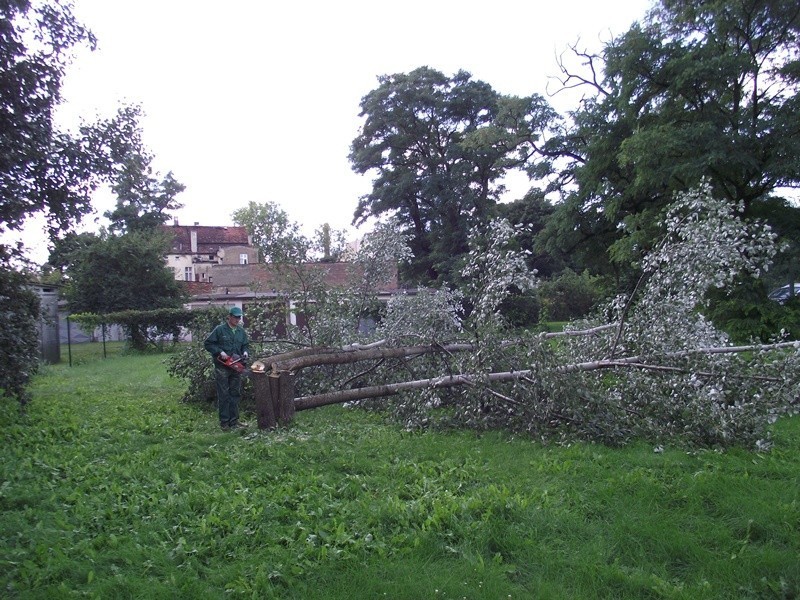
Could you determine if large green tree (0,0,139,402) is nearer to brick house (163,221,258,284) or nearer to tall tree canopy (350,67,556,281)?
tall tree canopy (350,67,556,281)

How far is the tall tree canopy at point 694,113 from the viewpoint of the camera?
12.6m

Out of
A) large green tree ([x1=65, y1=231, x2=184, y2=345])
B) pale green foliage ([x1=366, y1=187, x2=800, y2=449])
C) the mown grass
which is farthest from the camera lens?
large green tree ([x1=65, y1=231, x2=184, y2=345])

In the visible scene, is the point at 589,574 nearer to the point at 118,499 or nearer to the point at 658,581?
the point at 658,581

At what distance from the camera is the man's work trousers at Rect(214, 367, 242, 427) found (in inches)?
273

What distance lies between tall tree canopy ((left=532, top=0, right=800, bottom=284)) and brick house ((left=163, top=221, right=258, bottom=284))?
132ft

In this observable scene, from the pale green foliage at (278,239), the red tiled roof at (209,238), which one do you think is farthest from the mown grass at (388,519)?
the red tiled roof at (209,238)

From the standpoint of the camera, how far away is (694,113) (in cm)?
1372

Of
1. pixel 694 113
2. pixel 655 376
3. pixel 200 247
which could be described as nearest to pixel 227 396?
pixel 655 376

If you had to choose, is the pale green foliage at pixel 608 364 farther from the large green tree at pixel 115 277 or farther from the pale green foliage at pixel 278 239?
the large green tree at pixel 115 277

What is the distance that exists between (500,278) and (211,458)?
3.95 meters

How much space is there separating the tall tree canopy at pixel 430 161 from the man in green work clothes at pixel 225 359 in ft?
69.6

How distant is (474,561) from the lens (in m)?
3.45

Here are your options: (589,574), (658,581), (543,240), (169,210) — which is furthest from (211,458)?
(169,210)

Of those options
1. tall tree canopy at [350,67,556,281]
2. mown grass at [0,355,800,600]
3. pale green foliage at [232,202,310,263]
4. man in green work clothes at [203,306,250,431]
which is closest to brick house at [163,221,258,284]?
tall tree canopy at [350,67,556,281]
